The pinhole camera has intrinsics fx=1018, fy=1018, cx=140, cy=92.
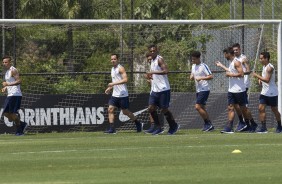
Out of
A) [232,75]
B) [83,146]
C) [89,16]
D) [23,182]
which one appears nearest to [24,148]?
[83,146]

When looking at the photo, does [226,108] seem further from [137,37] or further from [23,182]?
[23,182]

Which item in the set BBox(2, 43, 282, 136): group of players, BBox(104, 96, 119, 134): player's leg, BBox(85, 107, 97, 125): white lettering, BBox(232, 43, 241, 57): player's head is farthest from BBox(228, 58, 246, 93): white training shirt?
BBox(85, 107, 97, 125): white lettering

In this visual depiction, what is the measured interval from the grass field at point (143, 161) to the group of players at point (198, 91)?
3.88m

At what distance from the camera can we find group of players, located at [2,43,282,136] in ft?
83.7

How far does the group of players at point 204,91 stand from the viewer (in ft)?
83.6

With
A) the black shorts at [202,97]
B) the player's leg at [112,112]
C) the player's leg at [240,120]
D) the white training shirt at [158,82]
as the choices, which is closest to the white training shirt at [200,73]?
the black shorts at [202,97]

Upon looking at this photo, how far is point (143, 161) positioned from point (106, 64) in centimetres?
1451

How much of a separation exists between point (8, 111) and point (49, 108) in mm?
1938

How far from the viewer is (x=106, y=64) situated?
3012 centimetres

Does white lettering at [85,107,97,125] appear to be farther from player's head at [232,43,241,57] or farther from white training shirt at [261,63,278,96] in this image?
white training shirt at [261,63,278,96]

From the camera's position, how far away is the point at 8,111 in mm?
26031

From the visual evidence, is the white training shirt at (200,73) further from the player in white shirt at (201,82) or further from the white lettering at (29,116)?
the white lettering at (29,116)

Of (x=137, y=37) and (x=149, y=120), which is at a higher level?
(x=137, y=37)

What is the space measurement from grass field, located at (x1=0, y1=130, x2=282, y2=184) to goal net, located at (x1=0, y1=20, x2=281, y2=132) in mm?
6316
